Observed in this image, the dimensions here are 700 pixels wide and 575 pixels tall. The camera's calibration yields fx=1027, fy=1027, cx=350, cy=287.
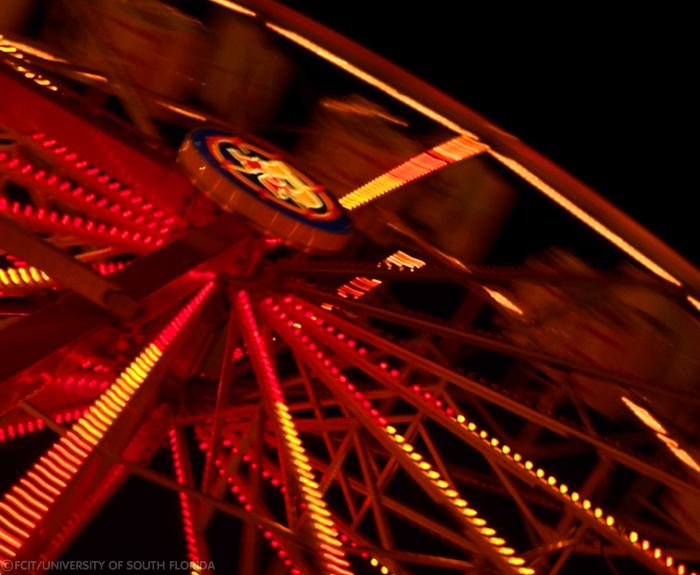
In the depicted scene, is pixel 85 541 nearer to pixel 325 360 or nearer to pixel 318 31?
pixel 325 360

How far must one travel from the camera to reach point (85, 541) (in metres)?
8.97

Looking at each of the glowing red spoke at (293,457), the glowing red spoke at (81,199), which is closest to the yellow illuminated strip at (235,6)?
the glowing red spoke at (81,199)

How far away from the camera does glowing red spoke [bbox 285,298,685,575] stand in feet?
17.0

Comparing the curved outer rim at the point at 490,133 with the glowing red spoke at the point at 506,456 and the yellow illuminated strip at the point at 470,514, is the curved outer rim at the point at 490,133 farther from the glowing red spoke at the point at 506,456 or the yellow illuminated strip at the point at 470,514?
the yellow illuminated strip at the point at 470,514

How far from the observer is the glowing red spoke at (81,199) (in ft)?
17.0

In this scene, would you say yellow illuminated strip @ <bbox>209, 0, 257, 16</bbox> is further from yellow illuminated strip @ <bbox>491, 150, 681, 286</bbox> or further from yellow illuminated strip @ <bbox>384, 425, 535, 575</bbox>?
yellow illuminated strip @ <bbox>384, 425, 535, 575</bbox>

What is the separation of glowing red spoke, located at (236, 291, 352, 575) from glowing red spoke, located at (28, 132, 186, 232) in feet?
2.11

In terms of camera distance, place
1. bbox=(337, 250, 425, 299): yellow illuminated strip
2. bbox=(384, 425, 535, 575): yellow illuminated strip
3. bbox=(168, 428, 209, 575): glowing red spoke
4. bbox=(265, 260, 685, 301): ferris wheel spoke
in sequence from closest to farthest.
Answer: bbox=(384, 425, 535, 575): yellow illuminated strip, bbox=(168, 428, 209, 575): glowing red spoke, bbox=(265, 260, 685, 301): ferris wheel spoke, bbox=(337, 250, 425, 299): yellow illuminated strip

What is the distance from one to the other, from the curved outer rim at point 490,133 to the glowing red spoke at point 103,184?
159cm

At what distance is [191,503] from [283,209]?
6.79 ft

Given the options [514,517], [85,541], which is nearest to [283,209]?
[85,541]

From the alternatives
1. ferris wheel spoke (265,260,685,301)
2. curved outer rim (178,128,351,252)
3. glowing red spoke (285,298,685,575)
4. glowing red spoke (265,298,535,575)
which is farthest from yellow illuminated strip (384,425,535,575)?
curved outer rim (178,128,351,252)

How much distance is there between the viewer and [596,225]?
243 inches

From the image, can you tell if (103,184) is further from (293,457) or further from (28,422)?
(293,457)
